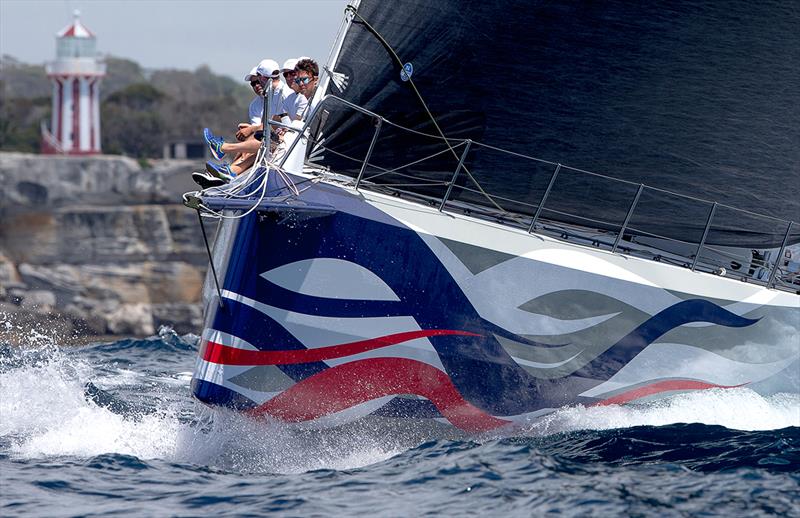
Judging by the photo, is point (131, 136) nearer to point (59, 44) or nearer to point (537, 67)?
point (59, 44)

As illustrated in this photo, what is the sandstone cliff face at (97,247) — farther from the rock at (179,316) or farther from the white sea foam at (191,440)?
the white sea foam at (191,440)

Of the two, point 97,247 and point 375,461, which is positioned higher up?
point 375,461

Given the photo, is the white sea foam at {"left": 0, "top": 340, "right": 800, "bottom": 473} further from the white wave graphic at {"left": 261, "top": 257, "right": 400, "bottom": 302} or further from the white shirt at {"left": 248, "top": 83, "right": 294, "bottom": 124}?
the white shirt at {"left": 248, "top": 83, "right": 294, "bottom": 124}

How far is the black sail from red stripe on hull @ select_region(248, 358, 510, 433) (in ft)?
3.87

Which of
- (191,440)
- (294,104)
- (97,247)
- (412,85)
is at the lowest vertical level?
(97,247)

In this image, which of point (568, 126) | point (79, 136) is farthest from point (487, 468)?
point (79, 136)

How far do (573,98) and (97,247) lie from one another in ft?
84.1

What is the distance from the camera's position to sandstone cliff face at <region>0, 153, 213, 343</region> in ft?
99.6

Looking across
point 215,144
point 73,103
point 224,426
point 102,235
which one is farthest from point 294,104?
point 73,103

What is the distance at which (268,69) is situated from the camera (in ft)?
25.5

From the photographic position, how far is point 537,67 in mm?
7699

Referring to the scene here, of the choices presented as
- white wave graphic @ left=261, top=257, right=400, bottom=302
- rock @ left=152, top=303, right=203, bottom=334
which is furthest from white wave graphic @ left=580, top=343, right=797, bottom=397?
rock @ left=152, top=303, right=203, bottom=334

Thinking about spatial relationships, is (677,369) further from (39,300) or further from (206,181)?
(39,300)

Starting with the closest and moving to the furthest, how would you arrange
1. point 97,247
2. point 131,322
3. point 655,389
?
point 655,389, point 131,322, point 97,247
